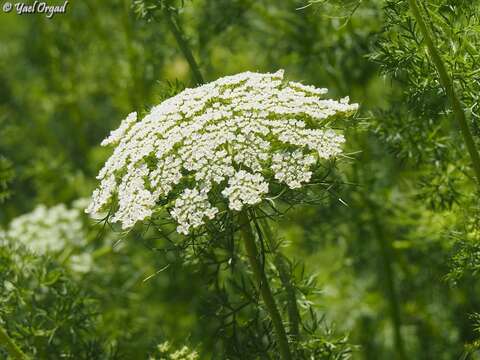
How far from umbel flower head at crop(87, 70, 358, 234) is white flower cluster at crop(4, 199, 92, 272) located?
2658 mm

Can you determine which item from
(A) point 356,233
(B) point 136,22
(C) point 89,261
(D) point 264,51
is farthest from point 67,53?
(A) point 356,233

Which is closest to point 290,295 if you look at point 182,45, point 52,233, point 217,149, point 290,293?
point 290,293

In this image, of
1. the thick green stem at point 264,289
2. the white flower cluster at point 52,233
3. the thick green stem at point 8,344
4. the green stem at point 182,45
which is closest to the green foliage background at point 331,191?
the green stem at point 182,45

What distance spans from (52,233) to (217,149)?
11.0 feet

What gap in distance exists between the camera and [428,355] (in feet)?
21.0

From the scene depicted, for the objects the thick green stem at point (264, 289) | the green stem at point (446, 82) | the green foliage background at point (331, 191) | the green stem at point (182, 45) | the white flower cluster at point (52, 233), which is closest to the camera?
the green stem at point (446, 82)

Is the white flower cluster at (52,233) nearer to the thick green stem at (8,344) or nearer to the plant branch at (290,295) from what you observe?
the thick green stem at (8,344)

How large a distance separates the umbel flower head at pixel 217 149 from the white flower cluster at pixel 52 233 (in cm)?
266

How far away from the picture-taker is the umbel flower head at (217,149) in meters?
3.28

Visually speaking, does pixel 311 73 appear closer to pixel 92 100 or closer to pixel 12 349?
pixel 92 100

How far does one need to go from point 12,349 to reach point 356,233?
364cm

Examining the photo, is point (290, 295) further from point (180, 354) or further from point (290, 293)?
point (180, 354)

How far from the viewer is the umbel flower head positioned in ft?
10.8

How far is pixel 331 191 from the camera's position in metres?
3.79
